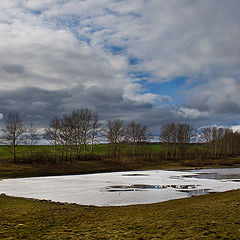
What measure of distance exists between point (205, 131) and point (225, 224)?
418 feet

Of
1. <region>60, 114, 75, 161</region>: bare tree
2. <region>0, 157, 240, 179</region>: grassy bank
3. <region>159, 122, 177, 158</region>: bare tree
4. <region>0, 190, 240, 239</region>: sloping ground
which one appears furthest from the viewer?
<region>159, 122, 177, 158</region>: bare tree

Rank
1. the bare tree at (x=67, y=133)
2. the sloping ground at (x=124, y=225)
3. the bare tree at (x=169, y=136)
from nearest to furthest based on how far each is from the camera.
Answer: the sloping ground at (x=124, y=225) < the bare tree at (x=67, y=133) < the bare tree at (x=169, y=136)

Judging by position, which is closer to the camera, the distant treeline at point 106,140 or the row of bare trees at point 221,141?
the distant treeline at point 106,140

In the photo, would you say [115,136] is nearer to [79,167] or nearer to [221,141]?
[79,167]

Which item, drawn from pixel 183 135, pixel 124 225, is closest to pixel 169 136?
pixel 183 135

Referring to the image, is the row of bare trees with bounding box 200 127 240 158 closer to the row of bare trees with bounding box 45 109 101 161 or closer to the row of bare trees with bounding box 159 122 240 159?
the row of bare trees with bounding box 159 122 240 159

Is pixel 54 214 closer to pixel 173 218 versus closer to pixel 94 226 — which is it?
pixel 94 226

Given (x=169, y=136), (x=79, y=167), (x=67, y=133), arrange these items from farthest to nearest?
(x=169, y=136)
(x=67, y=133)
(x=79, y=167)

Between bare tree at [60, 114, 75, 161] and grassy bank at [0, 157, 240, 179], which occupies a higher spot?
bare tree at [60, 114, 75, 161]

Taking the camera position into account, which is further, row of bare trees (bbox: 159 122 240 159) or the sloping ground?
row of bare trees (bbox: 159 122 240 159)

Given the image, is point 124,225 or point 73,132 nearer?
point 124,225

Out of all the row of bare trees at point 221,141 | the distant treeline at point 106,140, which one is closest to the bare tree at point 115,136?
the distant treeline at point 106,140

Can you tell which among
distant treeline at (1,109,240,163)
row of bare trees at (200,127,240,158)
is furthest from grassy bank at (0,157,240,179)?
row of bare trees at (200,127,240,158)

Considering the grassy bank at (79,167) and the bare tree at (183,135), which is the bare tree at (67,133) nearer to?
the grassy bank at (79,167)
